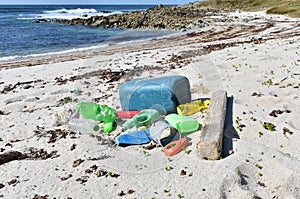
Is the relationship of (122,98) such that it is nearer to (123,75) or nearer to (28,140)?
(28,140)

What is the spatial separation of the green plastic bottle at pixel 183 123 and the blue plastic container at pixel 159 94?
1.08 feet

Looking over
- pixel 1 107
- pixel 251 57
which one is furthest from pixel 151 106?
pixel 251 57

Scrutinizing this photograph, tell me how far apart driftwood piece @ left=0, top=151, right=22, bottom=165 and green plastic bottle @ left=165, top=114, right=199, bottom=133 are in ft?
7.37

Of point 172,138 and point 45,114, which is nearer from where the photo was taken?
point 172,138

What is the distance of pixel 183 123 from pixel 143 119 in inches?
26.8

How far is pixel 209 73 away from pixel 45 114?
4115mm

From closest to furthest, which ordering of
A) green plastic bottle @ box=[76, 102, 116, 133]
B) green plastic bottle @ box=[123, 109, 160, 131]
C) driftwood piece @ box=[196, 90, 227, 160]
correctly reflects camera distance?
driftwood piece @ box=[196, 90, 227, 160]
green plastic bottle @ box=[123, 109, 160, 131]
green plastic bottle @ box=[76, 102, 116, 133]

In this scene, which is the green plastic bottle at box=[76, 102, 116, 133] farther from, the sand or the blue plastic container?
the blue plastic container

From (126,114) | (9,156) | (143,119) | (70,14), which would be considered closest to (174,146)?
(143,119)

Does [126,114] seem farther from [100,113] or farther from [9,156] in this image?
[9,156]

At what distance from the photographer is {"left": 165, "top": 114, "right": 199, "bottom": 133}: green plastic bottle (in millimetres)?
4289

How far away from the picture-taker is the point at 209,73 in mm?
7477

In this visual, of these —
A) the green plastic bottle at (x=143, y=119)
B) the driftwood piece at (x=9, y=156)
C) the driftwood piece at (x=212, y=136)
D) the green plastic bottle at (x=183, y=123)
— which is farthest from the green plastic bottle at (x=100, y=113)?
the driftwood piece at (x=212, y=136)

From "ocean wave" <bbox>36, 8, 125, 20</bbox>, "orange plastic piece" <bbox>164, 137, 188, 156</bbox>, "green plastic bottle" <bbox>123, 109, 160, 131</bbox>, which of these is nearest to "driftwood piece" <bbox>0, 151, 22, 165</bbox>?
"green plastic bottle" <bbox>123, 109, 160, 131</bbox>
